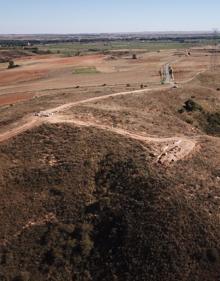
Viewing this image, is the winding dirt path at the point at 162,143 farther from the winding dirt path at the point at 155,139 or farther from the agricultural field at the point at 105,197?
the agricultural field at the point at 105,197

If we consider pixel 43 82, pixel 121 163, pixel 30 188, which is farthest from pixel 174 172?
pixel 43 82

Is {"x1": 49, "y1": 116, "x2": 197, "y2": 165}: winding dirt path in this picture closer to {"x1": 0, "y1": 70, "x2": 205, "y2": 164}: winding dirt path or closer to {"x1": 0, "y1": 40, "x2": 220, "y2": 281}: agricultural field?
{"x1": 0, "y1": 70, "x2": 205, "y2": 164}: winding dirt path

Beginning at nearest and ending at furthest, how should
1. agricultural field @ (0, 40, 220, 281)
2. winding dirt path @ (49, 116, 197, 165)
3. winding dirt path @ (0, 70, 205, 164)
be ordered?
1. agricultural field @ (0, 40, 220, 281)
2. winding dirt path @ (49, 116, 197, 165)
3. winding dirt path @ (0, 70, 205, 164)

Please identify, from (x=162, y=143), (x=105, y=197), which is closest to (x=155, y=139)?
(x=162, y=143)

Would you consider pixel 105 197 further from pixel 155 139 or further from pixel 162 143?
pixel 155 139

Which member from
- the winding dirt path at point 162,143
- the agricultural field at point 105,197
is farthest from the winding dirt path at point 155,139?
the agricultural field at point 105,197

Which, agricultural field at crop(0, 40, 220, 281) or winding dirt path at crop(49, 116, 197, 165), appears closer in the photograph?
agricultural field at crop(0, 40, 220, 281)

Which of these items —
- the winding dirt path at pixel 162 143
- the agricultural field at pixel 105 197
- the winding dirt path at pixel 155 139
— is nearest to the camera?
the agricultural field at pixel 105 197

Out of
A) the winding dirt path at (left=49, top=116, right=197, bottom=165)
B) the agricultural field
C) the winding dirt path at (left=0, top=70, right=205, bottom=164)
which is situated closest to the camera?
the agricultural field

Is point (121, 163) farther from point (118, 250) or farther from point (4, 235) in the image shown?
point (4, 235)

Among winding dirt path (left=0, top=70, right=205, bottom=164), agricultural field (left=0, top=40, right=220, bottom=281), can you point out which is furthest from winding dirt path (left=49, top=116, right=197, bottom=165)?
agricultural field (left=0, top=40, right=220, bottom=281)

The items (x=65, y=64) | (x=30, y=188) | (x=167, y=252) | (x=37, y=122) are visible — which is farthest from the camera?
(x=65, y=64)
